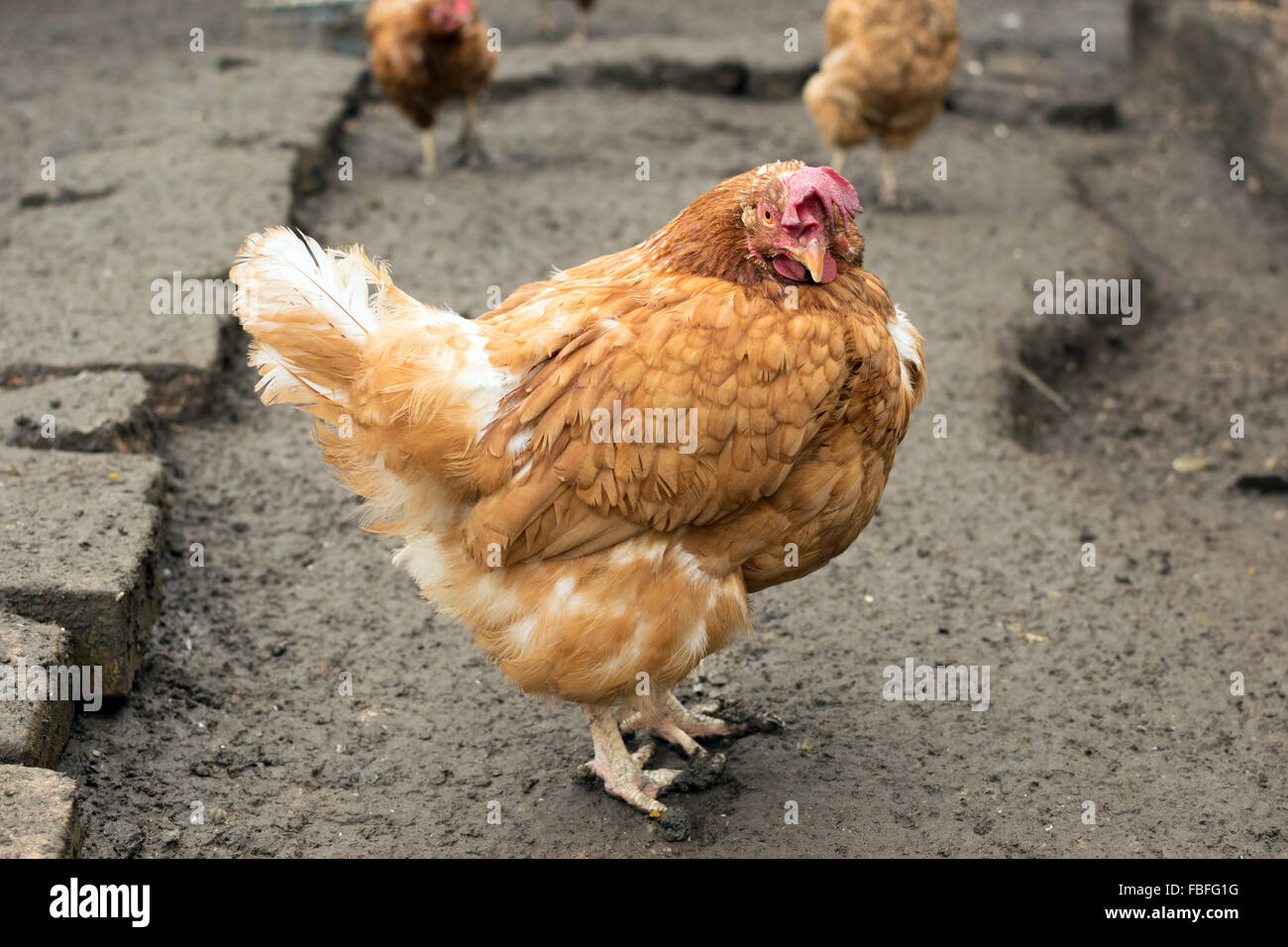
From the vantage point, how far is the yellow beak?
2639mm

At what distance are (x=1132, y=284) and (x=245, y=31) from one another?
7879mm

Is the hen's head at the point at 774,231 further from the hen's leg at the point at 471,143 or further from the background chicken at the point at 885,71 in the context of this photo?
the hen's leg at the point at 471,143

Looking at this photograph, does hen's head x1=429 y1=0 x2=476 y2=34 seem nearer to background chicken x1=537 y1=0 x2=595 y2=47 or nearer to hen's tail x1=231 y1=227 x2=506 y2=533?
background chicken x1=537 y1=0 x2=595 y2=47

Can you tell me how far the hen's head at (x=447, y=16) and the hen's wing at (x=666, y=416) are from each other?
5056 mm

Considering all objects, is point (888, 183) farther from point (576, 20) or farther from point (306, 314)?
point (306, 314)

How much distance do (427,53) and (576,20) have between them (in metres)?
4.35

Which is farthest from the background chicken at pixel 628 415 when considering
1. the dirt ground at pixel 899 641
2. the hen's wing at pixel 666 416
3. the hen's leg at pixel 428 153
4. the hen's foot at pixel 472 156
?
the hen's foot at pixel 472 156

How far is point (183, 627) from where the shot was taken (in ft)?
12.6

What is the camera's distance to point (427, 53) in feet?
23.8

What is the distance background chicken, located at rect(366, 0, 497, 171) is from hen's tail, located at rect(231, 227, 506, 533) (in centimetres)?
472

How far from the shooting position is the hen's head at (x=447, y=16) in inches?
282

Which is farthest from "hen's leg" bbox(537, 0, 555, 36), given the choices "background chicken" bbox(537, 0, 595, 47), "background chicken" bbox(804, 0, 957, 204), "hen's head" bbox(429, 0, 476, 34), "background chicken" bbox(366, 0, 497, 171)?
"background chicken" bbox(804, 0, 957, 204)

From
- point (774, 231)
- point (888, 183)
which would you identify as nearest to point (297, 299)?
point (774, 231)

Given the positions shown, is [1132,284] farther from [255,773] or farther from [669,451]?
[255,773]
